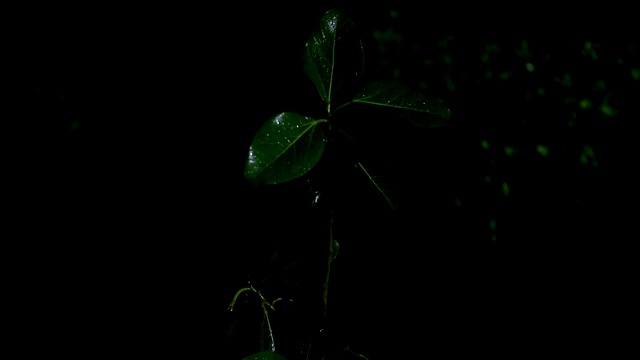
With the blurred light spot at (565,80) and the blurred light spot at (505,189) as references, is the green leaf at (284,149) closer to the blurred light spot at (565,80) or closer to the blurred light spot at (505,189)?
the blurred light spot at (505,189)

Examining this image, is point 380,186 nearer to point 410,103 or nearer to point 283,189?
point 410,103

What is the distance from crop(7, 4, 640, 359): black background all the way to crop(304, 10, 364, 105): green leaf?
267mm

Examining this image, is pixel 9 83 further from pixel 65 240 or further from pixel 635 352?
pixel 635 352

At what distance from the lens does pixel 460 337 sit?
2172 millimetres

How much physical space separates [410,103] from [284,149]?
1.26 feet

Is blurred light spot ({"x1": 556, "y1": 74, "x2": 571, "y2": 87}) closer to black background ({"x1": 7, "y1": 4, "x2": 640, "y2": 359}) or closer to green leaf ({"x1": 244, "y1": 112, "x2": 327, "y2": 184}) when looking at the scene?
black background ({"x1": 7, "y1": 4, "x2": 640, "y2": 359})

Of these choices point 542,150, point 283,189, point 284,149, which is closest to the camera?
point 284,149

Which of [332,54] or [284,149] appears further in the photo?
[332,54]

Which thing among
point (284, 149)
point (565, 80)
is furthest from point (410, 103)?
point (565, 80)

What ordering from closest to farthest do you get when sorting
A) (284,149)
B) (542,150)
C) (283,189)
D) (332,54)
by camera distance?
(284,149)
(332,54)
(283,189)
(542,150)

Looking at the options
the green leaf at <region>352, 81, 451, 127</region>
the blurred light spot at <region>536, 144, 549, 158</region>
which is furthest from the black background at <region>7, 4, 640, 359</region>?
the green leaf at <region>352, 81, 451, 127</region>

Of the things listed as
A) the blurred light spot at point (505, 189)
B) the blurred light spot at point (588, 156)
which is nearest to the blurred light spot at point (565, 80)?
the blurred light spot at point (588, 156)

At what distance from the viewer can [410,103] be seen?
110 cm

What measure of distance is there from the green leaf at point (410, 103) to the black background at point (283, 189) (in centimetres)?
19
